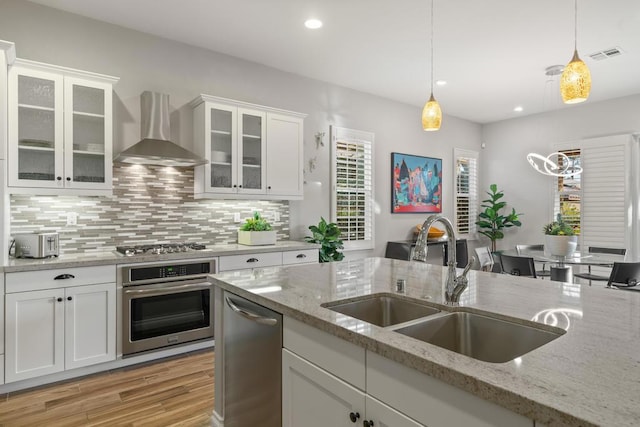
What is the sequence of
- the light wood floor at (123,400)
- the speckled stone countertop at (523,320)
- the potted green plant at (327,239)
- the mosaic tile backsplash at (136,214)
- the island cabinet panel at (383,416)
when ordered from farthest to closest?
the potted green plant at (327,239) → the mosaic tile backsplash at (136,214) → the light wood floor at (123,400) → the island cabinet panel at (383,416) → the speckled stone countertop at (523,320)

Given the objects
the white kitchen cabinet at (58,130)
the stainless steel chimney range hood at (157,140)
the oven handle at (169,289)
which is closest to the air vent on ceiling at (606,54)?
the stainless steel chimney range hood at (157,140)

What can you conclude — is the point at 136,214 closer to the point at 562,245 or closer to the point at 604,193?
the point at 562,245

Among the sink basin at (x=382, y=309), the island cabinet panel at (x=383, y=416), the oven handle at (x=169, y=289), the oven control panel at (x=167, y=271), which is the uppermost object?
the sink basin at (x=382, y=309)

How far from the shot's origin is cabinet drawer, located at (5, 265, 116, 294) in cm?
272

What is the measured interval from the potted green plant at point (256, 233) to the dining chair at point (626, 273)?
323 centimetres

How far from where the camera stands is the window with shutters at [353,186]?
521 cm

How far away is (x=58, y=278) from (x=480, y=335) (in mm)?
2913

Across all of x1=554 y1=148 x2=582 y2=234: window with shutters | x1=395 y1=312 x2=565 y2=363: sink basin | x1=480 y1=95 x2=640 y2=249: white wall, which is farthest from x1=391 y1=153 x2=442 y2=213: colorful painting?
x1=395 y1=312 x2=565 y2=363: sink basin

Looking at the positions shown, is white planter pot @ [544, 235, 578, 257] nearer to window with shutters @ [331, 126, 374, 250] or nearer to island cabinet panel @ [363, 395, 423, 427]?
window with shutters @ [331, 126, 374, 250]

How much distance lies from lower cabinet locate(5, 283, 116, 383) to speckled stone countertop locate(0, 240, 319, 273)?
0.18m

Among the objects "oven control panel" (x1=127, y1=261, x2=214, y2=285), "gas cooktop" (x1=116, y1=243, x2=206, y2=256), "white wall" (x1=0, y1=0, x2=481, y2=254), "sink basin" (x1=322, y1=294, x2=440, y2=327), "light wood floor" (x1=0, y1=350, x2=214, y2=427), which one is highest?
"white wall" (x1=0, y1=0, x2=481, y2=254)

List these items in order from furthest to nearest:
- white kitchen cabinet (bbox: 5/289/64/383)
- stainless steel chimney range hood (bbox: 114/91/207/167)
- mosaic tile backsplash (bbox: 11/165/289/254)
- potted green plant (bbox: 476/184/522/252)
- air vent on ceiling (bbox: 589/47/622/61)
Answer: potted green plant (bbox: 476/184/522/252) < air vent on ceiling (bbox: 589/47/622/61) < stainless steel chimney range hood (bbox: 114/91/207/167) < mosaic tile backsplash (bbox: 11/165/289/254) < white kitchen cabinet (bbox: 5/289/64/383)

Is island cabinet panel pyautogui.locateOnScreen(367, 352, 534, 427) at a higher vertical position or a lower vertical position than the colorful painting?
lower

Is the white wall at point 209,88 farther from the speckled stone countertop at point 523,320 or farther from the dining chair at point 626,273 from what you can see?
the dining chair at point 626,273
